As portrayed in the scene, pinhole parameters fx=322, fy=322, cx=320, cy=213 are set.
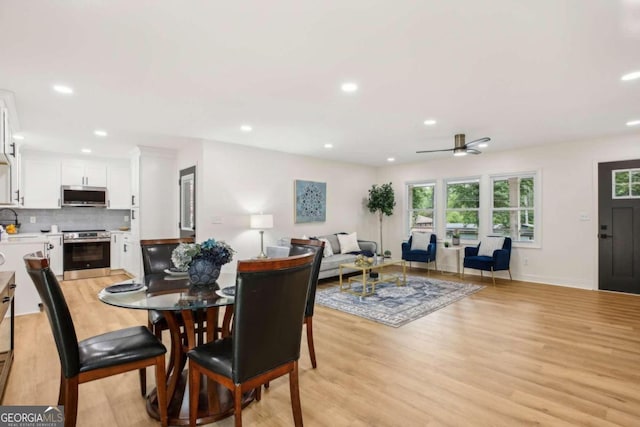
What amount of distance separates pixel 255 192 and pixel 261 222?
659 mm

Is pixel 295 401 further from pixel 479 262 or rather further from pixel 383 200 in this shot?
pixel 383 200

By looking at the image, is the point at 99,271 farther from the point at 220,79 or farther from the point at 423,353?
the point at 423,353

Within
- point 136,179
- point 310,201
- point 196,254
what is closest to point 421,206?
point 310,201

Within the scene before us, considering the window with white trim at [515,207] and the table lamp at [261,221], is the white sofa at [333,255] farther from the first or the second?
the window with white trim at [515,207]

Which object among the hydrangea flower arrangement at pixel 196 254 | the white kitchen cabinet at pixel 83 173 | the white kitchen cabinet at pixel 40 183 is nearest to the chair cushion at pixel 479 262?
the hydrangea flower arrangement at pixel 196 254

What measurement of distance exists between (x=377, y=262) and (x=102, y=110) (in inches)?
173

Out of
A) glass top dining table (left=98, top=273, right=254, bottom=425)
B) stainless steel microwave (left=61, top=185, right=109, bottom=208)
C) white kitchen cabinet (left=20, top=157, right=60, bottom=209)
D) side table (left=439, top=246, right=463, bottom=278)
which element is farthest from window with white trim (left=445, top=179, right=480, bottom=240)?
white kitchen cabinet (left=20, top=157, right=60, bottom=209)

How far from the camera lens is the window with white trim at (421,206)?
7.54 meters

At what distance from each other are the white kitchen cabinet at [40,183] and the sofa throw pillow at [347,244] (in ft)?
18.6

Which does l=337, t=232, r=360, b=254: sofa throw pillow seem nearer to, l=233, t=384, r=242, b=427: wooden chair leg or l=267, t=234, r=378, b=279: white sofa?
l=267, t=234, r=378, b=279: white sofa

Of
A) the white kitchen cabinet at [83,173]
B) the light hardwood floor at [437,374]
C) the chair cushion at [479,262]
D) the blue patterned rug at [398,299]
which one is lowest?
the light hardwood floor at [437,374]

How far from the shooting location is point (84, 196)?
256 inches

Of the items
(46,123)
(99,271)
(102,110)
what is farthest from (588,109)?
(99,271)

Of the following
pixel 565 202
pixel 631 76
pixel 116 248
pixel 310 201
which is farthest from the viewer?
pixel 310 201
